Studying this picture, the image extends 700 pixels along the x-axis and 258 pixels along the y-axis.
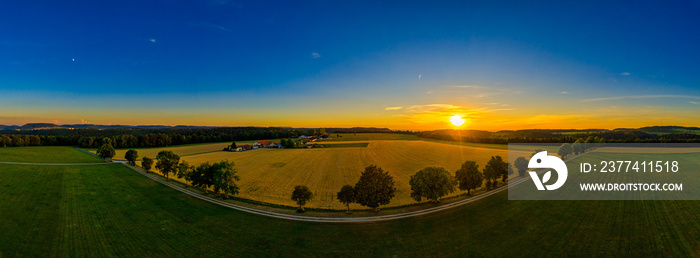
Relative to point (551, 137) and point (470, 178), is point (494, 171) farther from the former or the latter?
point (551, 137)

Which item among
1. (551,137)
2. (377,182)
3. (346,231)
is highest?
(551,137)

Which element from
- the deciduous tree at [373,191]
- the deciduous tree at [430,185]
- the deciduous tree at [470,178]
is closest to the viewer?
the deciduous tree at [373,191]

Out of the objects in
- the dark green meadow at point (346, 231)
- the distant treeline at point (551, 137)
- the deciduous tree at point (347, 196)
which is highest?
the distant treeline at point (551, 137)

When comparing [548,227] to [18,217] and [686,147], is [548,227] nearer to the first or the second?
[18,217]

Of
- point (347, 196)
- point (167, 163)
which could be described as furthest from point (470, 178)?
point (167, 163)

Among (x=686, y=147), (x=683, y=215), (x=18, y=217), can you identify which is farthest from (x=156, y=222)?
(x=686, y=147)

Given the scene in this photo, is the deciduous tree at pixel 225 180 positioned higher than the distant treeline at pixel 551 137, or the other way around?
the distant treeline at pixel 551 137

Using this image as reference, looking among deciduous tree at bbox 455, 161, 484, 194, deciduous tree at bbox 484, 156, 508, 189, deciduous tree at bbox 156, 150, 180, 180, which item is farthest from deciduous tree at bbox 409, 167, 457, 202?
deciduous tree at bbox 156, 150, 180, 180

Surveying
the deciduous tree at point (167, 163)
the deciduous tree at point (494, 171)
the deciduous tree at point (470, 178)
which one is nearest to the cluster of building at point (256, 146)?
the deciduous tree at point (167, 163)

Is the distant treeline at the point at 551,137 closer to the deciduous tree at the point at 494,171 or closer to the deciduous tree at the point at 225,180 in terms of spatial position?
the deciduous tree at the point at 494,171
